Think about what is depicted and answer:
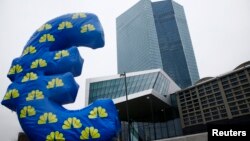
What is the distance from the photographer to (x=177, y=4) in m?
164

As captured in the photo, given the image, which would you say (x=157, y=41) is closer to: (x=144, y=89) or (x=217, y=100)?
(x=144, y=89)

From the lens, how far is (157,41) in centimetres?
14675

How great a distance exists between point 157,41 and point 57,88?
5608 inches

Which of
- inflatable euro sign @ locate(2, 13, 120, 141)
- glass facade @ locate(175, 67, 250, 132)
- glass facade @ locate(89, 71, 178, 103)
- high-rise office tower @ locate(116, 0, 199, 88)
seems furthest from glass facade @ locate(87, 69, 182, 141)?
high-rise office tower @ locate(116, 0, 199, 88)

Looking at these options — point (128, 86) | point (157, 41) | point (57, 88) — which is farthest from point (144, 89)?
point (157, 41)

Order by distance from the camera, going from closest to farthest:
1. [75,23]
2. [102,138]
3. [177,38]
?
[102,138] → [75,23] → [177,38]

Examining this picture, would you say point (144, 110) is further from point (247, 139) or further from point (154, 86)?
point (247, 139)

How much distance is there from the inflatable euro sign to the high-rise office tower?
121 metres

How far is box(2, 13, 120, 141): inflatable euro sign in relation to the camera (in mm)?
6742

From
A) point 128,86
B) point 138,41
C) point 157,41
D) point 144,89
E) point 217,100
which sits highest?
point 157,41

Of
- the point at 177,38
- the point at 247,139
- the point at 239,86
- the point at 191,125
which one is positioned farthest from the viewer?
the point at 177,38

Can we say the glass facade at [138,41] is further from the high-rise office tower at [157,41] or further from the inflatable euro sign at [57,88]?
the inflatable euro sign at [57,88]

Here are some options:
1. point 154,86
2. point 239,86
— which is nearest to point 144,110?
point 154,86

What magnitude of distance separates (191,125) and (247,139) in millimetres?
33121
